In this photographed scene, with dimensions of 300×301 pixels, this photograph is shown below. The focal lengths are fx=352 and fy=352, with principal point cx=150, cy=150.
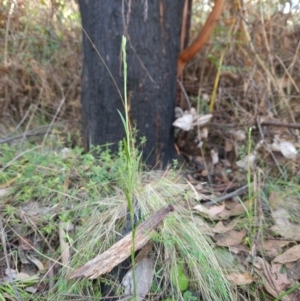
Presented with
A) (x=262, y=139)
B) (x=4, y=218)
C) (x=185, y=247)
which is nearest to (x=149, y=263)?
(x=185, y=247)

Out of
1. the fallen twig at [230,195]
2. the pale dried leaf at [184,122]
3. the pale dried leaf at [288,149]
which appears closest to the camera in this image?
the fallen twig at [230,195]

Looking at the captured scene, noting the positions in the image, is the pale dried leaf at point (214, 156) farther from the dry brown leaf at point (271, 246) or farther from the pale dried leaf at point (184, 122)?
the dry brown leaf at point (271, 246)

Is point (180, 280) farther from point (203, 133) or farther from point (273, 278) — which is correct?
point (203, 133)

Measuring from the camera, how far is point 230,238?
1447 mm

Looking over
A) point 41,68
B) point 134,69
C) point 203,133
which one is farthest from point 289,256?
point 41,68

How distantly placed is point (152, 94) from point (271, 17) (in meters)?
1.17

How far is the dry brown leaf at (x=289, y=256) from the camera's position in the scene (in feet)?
4.37

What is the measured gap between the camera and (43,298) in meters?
1.22

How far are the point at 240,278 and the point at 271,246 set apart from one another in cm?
23

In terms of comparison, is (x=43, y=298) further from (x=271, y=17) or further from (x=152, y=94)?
(x=271, y=17)

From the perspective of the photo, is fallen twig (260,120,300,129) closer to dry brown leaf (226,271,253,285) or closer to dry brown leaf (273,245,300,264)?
dry brown leaf (273,245,300,264)

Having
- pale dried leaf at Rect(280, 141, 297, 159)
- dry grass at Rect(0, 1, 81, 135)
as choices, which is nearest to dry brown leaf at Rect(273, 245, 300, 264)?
pale dried leaf at Rect(280, 141, 297, 159)

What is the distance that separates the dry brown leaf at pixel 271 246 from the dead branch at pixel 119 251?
43cm

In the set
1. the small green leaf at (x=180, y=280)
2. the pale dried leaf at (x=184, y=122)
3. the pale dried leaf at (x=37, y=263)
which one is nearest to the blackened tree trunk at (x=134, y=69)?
the pale dried leaf at (x=184, y=122)
